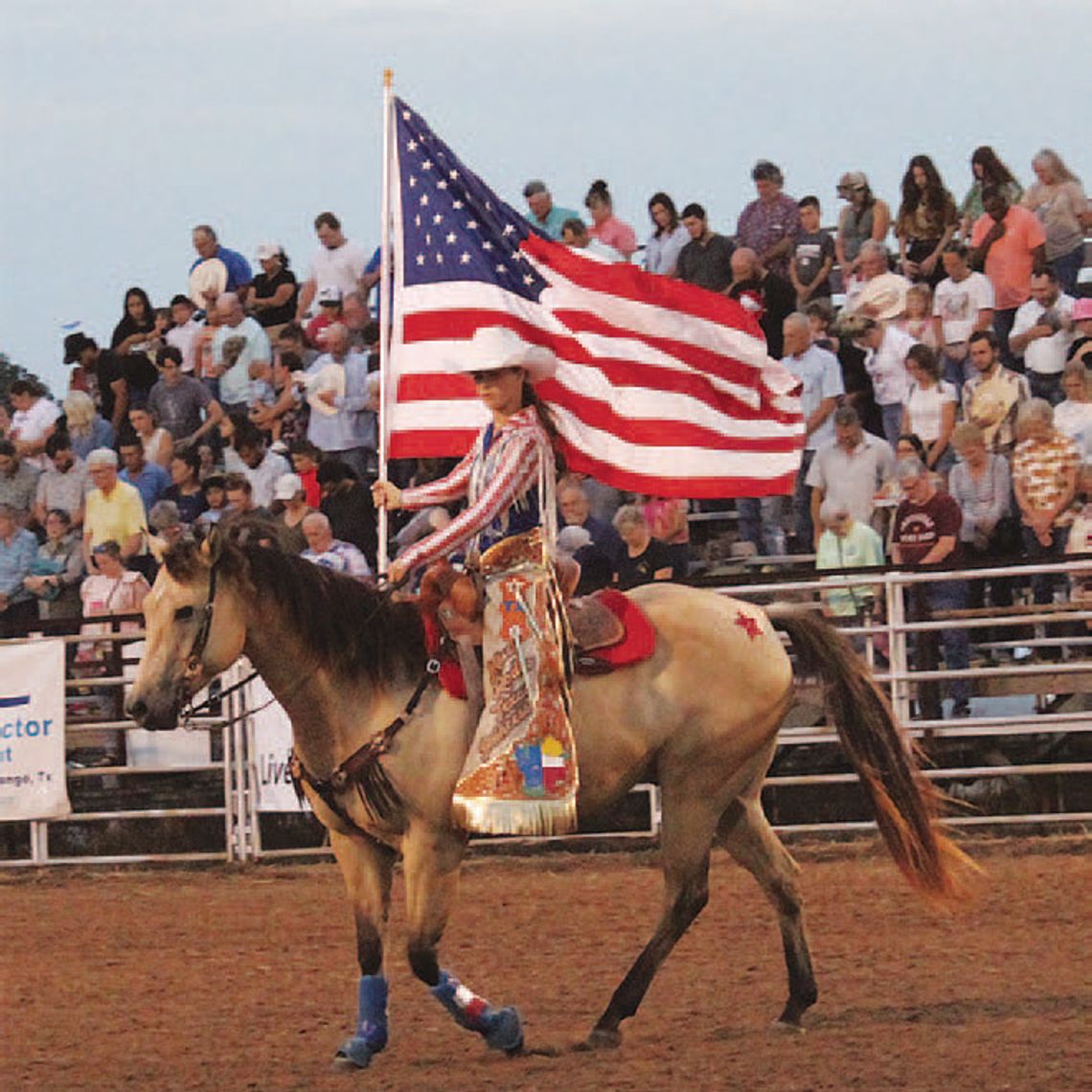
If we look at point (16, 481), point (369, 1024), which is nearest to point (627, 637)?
point (369, 1024)

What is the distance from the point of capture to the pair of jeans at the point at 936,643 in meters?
13.8

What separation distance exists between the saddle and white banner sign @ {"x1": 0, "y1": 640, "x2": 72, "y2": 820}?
24.3 ft

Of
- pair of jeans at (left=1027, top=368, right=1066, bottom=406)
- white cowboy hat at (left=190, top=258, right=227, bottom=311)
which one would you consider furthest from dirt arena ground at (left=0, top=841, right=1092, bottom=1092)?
white cowboy hat at (left=190, top=258, right=227, bottom=311)

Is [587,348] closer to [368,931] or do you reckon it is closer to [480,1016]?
[368,931]

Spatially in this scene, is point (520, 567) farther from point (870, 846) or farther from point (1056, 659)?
point (1056, 659)

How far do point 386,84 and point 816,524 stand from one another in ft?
21.1

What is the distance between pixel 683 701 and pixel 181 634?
1722 mm

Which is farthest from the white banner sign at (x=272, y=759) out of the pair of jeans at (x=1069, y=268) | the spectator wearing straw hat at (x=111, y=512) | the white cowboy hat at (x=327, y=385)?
the pair of jeans at (x=1069, y=268)

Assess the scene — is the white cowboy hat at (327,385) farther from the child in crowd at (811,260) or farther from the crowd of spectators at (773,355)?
the child in crowd at (811,260)

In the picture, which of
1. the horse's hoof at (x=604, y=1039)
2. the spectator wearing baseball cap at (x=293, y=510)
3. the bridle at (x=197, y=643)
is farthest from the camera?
the spectator wearing baseball cap at (x=293, y=510)

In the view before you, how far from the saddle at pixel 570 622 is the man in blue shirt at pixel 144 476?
395 inches

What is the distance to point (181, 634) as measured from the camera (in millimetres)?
7625

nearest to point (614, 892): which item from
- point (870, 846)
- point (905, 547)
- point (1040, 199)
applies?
point (870, 846)

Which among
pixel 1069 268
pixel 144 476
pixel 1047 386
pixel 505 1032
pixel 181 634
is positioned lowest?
pixel 505 1032
